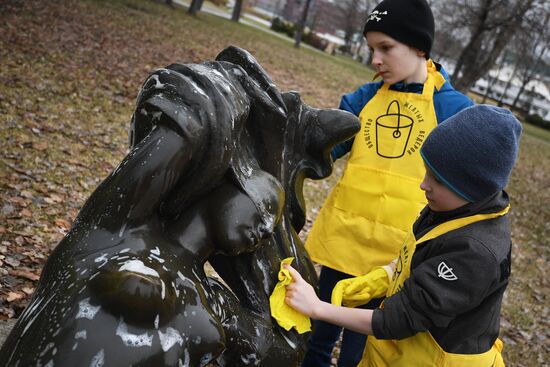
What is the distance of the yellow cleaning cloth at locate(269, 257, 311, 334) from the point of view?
1.78m

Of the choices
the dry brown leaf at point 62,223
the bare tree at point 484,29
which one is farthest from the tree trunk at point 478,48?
the dry brown leaf at point 62,223

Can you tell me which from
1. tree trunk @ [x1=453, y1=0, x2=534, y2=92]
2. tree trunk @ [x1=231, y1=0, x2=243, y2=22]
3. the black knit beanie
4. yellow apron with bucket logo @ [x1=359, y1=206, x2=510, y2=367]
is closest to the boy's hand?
yellow apron with bucket logo @ [x1=359, y1=206, x2=510, y2=367]

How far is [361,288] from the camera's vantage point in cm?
219

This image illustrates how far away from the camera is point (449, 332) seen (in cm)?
182

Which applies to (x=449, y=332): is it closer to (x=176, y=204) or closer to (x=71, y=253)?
(x=176, y=204)

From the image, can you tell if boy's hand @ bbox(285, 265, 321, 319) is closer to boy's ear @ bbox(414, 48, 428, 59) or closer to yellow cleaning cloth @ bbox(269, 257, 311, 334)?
yellow cleaning cloth @ bbox(269, 257, 311, 334)

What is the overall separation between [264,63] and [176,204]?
14810mm

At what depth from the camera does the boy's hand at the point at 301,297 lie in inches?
70.3

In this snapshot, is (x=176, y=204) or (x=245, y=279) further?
(x=245, y=279)

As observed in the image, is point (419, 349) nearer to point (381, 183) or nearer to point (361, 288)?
point (361, 288)

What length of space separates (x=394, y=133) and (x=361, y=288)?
0.87m

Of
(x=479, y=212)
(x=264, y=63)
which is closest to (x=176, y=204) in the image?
(x=479, y=212)

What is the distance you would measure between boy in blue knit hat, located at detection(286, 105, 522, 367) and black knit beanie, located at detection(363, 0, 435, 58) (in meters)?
0.78

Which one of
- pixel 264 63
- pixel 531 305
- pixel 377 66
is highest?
pixel 377 66
